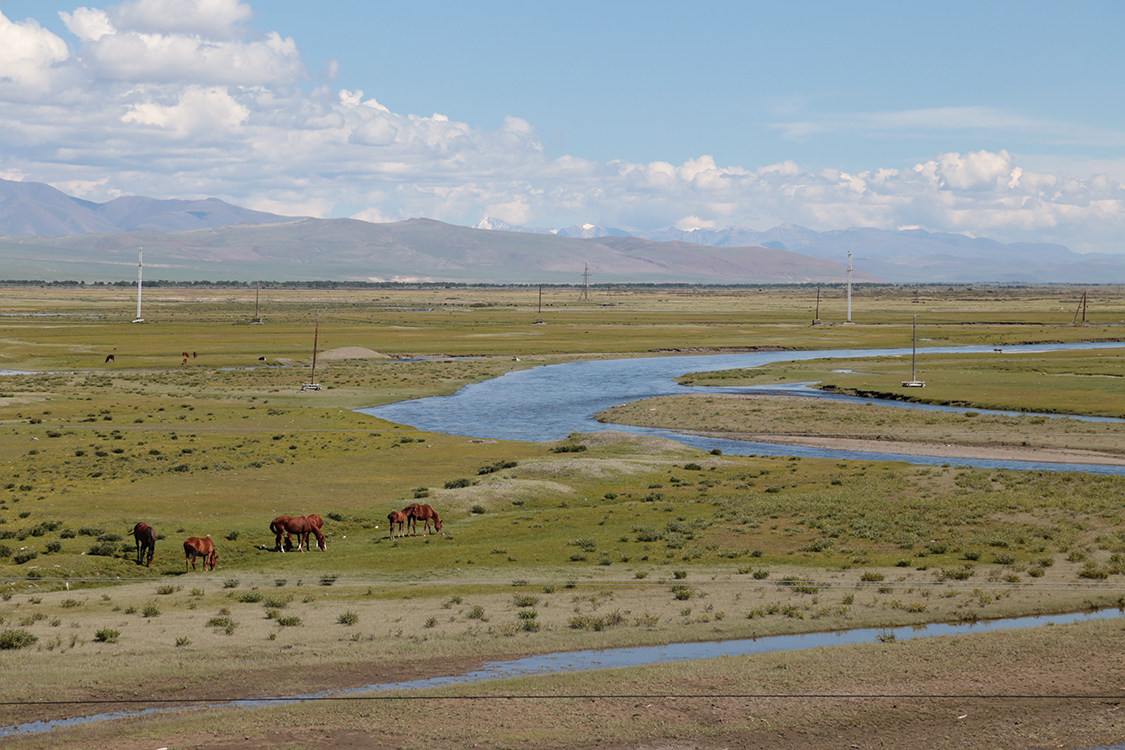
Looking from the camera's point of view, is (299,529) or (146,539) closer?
(146,539)

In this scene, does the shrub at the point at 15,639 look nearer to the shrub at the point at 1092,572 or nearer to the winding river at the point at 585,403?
the shrub at the point at 1092,572

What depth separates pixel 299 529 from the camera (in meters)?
31.2

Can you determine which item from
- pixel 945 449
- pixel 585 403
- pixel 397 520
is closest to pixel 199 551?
pixel 397 520

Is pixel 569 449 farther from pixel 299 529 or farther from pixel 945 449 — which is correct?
pixel 299 529

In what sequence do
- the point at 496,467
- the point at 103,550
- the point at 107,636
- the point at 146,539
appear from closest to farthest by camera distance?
the point at 107,636, the point at 146,539, the point at 103,550, the point at 496,467

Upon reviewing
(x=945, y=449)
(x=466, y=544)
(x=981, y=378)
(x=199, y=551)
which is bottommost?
(x=466, y=544)

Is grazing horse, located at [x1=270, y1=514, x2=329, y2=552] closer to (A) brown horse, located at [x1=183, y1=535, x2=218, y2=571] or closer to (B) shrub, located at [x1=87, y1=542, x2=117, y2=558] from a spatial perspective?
(A) brown horse, located at [x1=183, y1=535, x2=218, y2=571]

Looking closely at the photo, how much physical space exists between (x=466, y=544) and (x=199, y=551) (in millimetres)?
8361

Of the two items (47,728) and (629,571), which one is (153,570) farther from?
(629,571)

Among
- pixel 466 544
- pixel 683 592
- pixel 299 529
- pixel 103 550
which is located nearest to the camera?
pixel 683 592

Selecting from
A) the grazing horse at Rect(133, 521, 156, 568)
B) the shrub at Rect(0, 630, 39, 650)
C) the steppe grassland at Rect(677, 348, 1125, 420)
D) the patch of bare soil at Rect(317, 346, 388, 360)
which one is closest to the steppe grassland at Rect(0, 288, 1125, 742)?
the shrub at Rect(0, 630, 39, 650)

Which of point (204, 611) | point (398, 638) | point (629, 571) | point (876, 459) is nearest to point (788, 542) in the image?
point (629, 571)

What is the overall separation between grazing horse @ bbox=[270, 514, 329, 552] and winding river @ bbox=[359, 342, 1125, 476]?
1105 inches

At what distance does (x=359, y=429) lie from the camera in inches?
2382
